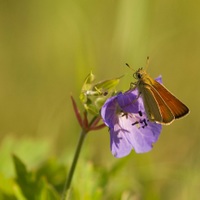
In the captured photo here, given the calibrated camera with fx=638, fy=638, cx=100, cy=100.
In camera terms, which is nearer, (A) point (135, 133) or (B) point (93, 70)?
(A) point (135, 133)

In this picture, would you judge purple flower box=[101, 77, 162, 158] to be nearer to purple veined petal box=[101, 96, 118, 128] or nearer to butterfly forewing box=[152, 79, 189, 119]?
purple veined petal box=[101, 96, 118, 128]

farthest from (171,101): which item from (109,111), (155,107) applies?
(109,111)

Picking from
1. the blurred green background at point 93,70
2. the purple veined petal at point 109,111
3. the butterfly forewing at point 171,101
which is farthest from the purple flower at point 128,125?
the blurred green background at point 93,70

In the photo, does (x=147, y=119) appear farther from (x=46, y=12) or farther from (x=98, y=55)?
(x=46, y=12)

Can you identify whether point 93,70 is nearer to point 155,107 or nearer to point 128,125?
point 128,125

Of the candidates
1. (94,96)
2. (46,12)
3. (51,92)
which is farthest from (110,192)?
(46,12)

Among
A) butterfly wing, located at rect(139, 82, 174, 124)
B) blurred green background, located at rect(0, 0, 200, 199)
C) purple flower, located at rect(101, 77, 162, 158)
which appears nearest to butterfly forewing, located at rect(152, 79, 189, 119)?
butterfly wing, located at rect(139, 82, 174, 124)
